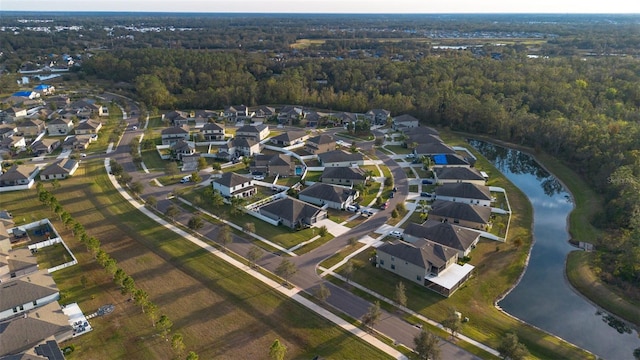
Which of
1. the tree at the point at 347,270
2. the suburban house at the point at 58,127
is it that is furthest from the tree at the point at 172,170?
the suburban house at the point at 58,127

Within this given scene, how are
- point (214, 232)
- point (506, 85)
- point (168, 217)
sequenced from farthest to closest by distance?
point (506, 85)
point (168, 217)
point (214, 232)

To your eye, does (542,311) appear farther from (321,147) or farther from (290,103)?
(290,103)

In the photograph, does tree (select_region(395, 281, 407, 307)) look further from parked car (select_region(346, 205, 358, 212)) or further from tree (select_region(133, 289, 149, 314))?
tree (select_region(133, 289, 149, 314))

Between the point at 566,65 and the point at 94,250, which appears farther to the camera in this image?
the point at 566,65

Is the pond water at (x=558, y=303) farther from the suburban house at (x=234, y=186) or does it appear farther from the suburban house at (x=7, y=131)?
the suburban house at (x=7, y=131)

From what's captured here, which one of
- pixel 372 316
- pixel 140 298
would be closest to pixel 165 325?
pixel 140 298

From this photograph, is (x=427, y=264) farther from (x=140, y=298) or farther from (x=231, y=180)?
(x=231, y=180)

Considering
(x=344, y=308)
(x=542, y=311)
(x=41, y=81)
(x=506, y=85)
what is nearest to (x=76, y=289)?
(x=344, y=308)
